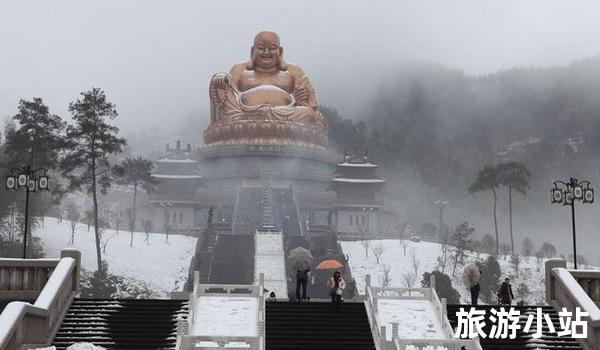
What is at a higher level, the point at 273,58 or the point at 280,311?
the point at 273,58

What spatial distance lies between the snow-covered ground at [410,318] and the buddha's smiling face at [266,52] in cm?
3020

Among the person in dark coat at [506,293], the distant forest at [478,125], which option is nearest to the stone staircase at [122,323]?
the person in dark coat at [506,293]

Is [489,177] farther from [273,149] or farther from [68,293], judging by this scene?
[68,293]

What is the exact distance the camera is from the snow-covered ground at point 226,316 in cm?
1275

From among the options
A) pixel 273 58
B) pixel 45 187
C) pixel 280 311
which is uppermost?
pixel 273 58

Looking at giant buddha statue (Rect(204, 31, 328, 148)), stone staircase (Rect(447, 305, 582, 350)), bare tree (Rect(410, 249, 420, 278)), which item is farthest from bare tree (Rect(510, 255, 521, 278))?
stone staircase (Rect(447, 305, 582, 350))

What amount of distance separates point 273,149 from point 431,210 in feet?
100

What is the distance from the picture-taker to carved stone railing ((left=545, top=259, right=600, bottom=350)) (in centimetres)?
1238

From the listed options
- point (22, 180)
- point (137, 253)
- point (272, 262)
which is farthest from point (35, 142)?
point (22, 180)

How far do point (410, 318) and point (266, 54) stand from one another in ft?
102

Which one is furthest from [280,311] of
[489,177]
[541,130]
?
[541,130]

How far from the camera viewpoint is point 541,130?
8506cm

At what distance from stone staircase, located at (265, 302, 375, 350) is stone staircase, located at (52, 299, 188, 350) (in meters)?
1.54

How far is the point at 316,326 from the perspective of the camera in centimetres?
1341
